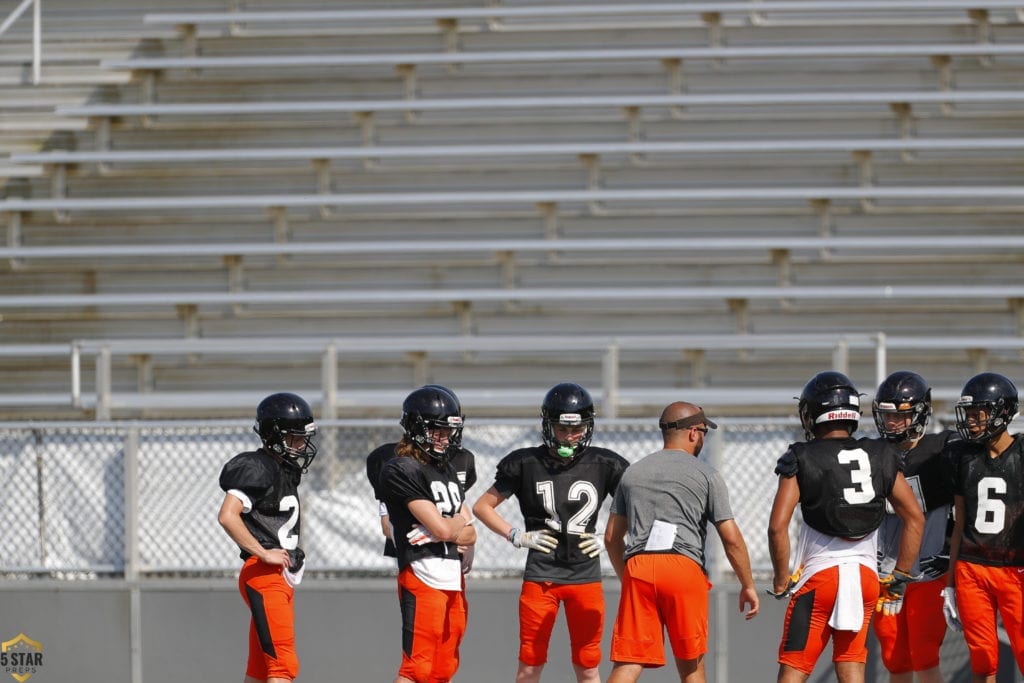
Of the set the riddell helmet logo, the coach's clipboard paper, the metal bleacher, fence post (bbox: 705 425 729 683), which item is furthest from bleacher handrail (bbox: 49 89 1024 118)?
the coach's clipboard paper

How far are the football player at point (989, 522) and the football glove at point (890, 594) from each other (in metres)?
0.26

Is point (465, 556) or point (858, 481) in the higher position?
point (858, 481)

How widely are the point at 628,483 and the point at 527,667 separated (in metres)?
0.95

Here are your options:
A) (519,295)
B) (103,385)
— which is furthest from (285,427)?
(519,295)

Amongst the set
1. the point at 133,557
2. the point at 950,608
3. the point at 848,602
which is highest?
the point at 848,602

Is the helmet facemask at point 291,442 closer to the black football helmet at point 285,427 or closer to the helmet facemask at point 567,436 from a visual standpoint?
the black football helmet at point 285,427

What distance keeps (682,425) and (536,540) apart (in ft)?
2.49

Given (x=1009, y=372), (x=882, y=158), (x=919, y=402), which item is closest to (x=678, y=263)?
(x=882, y=158)

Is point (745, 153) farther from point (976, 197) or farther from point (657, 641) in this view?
point (657, 641)

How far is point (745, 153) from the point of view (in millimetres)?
10625

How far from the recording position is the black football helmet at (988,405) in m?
5.17

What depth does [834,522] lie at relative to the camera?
197 inches

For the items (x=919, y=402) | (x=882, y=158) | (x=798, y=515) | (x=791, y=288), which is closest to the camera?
(x=919, y=402)

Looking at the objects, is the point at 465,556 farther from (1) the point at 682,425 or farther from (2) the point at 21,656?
(2) the point at 21,656
